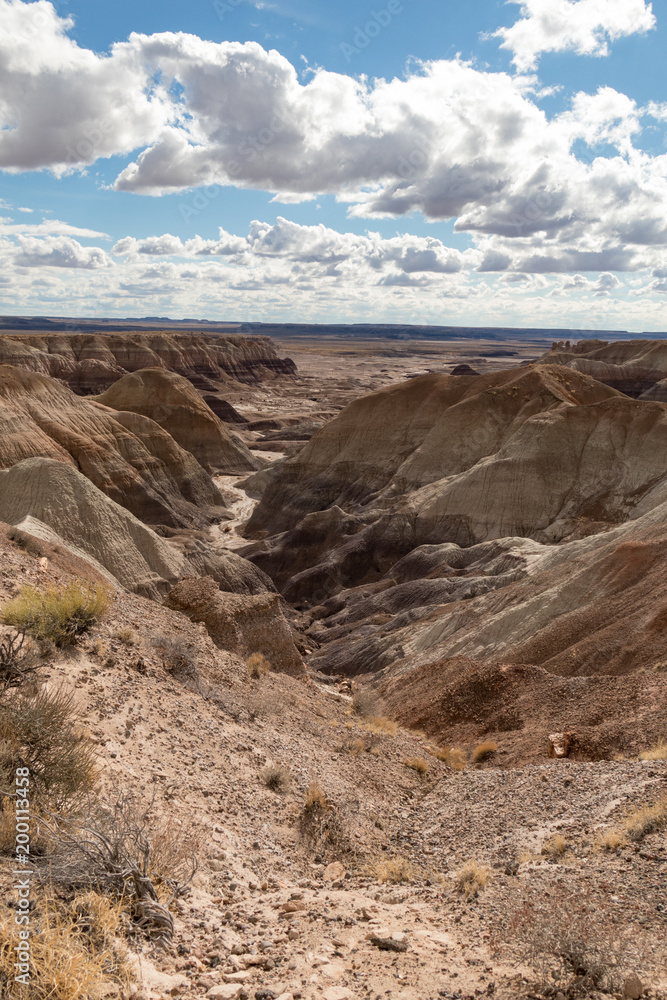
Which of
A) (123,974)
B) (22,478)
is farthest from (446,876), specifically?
(22,478)

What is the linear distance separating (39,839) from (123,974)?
1367mm

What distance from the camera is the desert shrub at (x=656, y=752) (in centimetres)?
1041

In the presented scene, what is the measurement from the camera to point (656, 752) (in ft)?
34.9

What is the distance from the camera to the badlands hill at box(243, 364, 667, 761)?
16328 mm

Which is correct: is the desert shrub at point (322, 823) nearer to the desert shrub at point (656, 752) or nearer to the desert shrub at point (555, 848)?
the desert shrub at point (555, 848)

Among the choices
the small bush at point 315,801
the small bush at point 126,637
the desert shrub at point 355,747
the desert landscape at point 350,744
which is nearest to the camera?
the desert landscape at point 350,744

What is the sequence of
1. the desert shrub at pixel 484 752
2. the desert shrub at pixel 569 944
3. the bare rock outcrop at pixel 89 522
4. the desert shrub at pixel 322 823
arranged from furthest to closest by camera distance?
the bare rock outcrop at pixel 89 522 < the desert shrub at pixel 484 752 < the desert shrub at pixel 322 823 < the desert shrub at pixel 569 944

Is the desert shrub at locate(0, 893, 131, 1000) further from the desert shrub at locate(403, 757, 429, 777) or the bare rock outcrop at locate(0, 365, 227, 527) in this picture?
the bare rock outcrop at locate(0, 365, 227, 527)

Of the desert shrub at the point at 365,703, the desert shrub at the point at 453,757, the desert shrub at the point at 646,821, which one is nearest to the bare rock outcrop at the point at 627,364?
the desert shrub at the point at 365,703

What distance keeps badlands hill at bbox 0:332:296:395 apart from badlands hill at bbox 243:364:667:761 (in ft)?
145

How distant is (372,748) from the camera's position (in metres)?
12.5

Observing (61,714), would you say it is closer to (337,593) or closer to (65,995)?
(65,995)

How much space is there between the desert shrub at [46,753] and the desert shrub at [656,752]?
28.3 feet

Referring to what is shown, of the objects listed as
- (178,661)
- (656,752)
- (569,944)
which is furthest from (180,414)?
(569,944)
